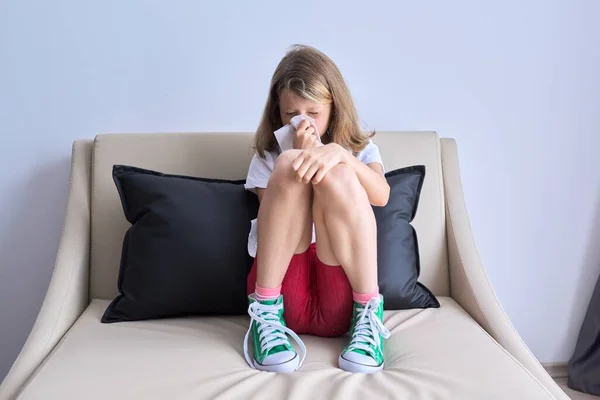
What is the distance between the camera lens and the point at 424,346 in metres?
1.14

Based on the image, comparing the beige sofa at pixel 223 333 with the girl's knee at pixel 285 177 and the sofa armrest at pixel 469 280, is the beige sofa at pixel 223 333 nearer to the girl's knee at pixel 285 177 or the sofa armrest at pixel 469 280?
the sofa armrest at pixel 469 280

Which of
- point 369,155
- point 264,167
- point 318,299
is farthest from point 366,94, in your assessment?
point 318,299

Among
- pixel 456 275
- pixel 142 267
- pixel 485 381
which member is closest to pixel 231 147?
pixel 142 267

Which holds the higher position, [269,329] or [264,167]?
[264,167]

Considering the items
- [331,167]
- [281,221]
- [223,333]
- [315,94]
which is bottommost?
Answer: [223,333]

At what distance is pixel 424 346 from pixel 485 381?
170 mm

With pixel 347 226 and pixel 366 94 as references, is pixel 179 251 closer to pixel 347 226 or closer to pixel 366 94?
pixel 347 226

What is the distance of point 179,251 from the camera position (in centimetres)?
127

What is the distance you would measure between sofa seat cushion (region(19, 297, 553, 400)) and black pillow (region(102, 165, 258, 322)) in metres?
0.05

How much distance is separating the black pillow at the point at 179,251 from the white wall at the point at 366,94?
36 cm

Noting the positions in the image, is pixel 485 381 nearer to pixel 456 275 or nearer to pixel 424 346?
pixel 424 346

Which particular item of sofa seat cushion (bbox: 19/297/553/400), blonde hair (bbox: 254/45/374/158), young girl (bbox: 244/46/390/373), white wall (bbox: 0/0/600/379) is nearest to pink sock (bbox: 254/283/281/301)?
young girl (bbox: 244/46/390/373)

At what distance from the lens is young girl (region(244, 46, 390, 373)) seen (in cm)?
108

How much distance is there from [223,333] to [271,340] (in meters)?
0.17
